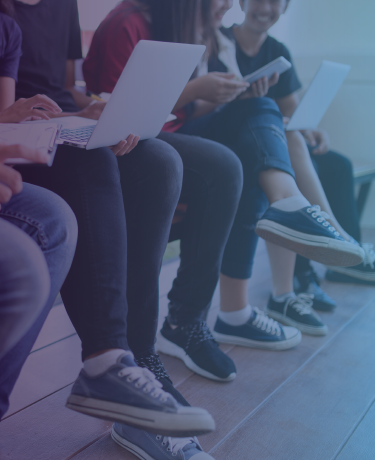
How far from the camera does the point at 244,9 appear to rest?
4.38 feet

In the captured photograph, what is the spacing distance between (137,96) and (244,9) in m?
0.91

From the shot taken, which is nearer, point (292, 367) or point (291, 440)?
point (291, 440)

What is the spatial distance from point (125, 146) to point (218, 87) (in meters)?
0.35

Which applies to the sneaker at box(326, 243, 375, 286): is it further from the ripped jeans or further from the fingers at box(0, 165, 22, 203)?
the fingers at box(0, 165, 22, 203)

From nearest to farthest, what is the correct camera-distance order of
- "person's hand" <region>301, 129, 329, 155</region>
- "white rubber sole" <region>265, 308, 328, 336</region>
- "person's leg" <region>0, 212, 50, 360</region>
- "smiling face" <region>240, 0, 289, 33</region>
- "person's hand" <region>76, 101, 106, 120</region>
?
1. "person's leg" <region>0, 212, 50, 360</region>
2. "person's hand" <region>76, 101, 106, 120</region>
3. "white rubber sole" <region>265, 308, 328, 336</region>
4. "smiling face" <region>240, 0, 289, 33</region>
5. "person's hand" <region>301, 129, 329, 155</region>

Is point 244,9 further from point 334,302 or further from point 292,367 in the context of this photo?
point 292,367

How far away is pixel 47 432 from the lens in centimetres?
72

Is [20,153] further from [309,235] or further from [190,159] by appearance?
[309,235]

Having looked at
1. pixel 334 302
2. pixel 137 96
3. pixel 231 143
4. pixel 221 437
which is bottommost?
pixel 334 302

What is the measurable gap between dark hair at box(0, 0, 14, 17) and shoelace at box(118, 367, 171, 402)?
2.59 feet

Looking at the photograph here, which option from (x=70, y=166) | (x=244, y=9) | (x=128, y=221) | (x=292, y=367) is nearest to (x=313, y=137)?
(x=244, y=9)

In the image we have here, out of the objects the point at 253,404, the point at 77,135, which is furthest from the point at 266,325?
the point at 77,135

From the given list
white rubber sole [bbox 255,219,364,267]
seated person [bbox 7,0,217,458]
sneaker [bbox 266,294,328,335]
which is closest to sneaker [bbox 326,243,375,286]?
sneaker [bbox 266,294,328,335]

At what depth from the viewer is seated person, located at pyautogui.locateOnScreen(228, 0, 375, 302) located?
118cm
